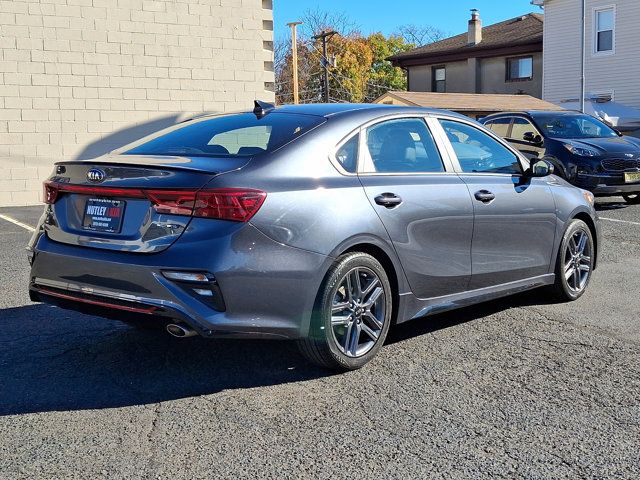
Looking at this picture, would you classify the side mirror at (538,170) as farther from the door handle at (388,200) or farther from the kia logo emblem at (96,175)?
the kia logo emblem at (96,175)

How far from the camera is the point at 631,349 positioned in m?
4.76

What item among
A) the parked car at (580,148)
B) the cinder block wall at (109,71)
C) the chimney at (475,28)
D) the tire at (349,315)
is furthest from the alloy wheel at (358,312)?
the chimney at (475,28)

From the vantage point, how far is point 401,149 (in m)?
4.84

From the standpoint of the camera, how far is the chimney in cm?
3500

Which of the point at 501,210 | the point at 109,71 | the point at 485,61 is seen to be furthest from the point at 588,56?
the point at 501,210

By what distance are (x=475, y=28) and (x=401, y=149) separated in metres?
32.4

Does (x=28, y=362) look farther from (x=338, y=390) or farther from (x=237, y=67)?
(x=237, y=67)

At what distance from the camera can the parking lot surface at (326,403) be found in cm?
319

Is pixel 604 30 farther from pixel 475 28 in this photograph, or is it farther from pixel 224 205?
pixel 224 205

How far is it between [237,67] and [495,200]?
11.6 metres

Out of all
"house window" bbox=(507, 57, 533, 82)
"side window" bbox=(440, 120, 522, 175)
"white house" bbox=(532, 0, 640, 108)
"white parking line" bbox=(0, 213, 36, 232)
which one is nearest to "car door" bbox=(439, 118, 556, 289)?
"side window" bbox=(440, 120, 522, 175)

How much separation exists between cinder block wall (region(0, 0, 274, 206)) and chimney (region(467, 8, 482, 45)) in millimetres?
21198

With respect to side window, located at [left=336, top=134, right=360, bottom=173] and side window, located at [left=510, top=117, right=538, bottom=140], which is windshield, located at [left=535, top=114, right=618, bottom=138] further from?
side window, located at [left=336, top=134, right=360, bottom=173]

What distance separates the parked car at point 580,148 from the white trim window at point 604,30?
53.1ft
